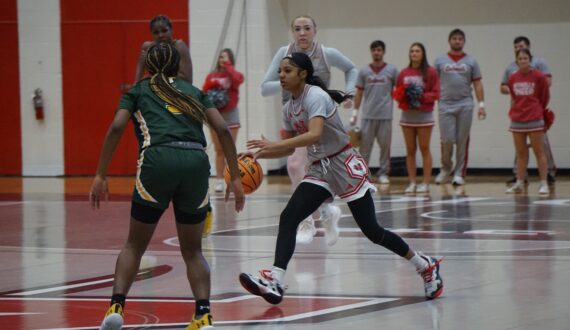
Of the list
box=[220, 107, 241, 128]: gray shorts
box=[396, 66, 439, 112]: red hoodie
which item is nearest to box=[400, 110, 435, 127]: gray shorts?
box=[396, 66, 439, 112]: red hoodie

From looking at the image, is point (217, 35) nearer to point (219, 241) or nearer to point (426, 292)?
point (219, 241)

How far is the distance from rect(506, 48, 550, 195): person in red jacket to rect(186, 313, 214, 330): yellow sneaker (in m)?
10.6

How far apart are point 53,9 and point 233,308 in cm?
1487

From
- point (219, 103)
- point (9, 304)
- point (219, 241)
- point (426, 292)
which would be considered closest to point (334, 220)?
point (219, 241)

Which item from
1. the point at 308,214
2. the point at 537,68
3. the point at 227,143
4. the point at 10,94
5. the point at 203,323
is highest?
the point at 537,68

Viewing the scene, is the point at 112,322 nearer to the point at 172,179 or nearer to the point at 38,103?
the point at 172,179

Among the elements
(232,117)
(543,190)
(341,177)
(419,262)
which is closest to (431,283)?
(419,262)

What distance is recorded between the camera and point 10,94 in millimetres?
21859

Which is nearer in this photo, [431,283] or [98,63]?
[431,283]

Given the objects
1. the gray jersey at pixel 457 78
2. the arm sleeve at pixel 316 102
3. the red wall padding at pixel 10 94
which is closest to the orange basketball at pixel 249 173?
the arm sleeve at pixel 316 102

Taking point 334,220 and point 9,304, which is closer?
point 9,304

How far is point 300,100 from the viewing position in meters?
8.26

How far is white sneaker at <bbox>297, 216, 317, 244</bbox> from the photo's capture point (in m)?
11.2

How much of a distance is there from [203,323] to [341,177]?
2.01 m
